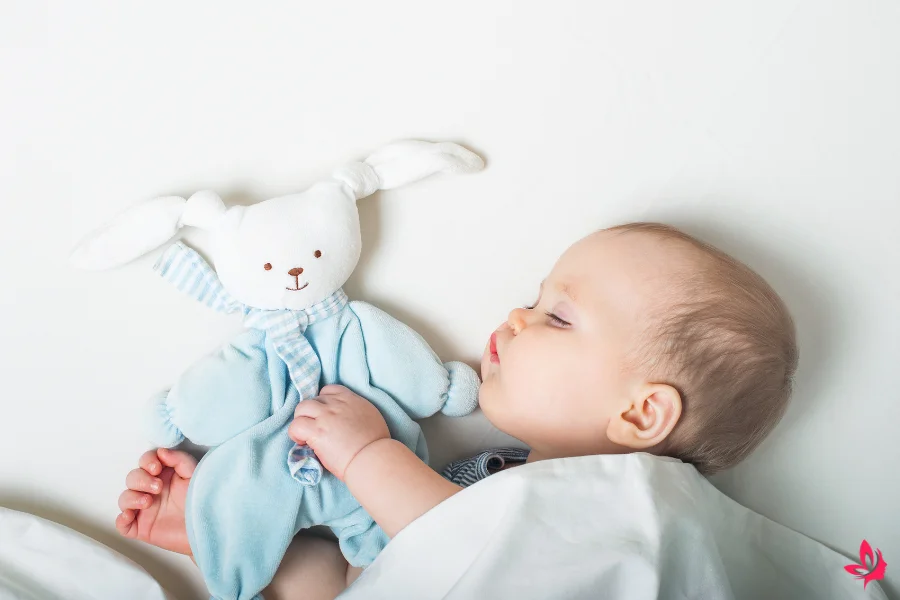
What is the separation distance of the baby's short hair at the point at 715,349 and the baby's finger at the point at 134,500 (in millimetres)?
652

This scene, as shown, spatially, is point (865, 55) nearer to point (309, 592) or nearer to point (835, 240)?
point (835, 240)

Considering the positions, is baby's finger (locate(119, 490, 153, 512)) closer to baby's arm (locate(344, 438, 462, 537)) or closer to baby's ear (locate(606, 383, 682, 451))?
baby's arm (locate(344, 438, 462, 537))

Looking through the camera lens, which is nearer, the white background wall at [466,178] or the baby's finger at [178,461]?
the white background wall at [466,178]

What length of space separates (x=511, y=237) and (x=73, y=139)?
0.52 meters

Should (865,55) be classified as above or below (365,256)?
above

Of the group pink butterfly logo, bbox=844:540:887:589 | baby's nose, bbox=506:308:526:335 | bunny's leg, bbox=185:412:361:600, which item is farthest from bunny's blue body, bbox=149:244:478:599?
pink butterfly logo, bbox=844:540:887:589

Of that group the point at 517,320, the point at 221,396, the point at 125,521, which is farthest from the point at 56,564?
the point at 517,320

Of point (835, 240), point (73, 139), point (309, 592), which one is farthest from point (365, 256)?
point (835, 240)

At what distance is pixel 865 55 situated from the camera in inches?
34.8

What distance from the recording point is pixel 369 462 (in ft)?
2.72

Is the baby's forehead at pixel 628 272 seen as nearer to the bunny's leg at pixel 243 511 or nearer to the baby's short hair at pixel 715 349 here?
the baby's short hair at pixel 715 349

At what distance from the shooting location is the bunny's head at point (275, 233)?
0.75 m

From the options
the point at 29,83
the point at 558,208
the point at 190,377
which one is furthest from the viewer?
the point at 558,208

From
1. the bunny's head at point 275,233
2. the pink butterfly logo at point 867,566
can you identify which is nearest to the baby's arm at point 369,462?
the bunny's head at point 275,233
